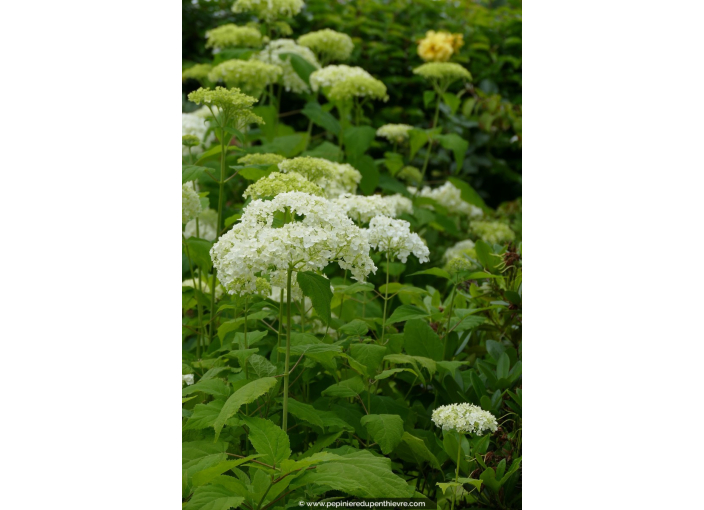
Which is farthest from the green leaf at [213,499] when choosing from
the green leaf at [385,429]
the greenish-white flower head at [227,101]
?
the greenish-white flower head at [227,101]

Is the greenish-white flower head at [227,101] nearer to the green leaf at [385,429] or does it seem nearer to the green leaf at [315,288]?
the green leaf at [315,288]

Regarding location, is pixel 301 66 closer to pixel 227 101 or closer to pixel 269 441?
pixel 227 101

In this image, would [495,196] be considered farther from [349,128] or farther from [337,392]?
[337,392]

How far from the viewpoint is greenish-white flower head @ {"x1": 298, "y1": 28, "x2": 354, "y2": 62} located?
340 centimetres

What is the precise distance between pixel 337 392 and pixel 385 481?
1.35ft

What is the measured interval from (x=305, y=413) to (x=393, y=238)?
21.2 inches

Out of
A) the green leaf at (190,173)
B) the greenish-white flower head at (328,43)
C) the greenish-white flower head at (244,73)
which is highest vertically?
the greenish-white flower head at (328,43)

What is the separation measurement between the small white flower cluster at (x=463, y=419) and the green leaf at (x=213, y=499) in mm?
501

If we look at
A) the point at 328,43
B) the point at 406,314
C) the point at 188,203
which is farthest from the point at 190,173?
the point at 328,43

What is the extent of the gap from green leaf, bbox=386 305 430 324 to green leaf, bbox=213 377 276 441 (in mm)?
571

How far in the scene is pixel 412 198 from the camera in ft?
11.9

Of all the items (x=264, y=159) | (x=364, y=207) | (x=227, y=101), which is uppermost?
(x=227, y=101)

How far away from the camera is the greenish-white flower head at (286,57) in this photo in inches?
132

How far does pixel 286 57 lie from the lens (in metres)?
3.35
